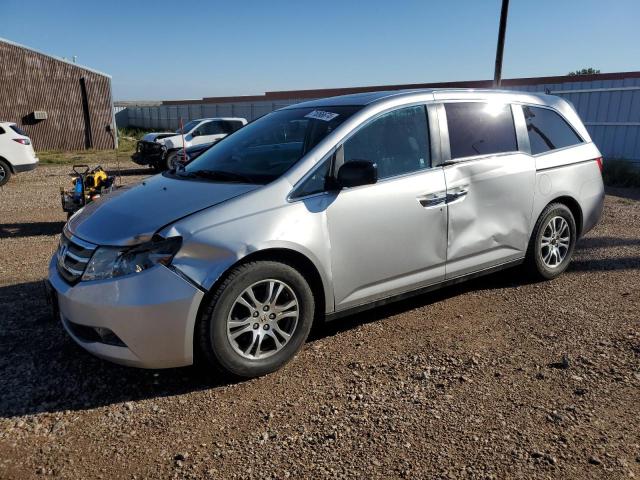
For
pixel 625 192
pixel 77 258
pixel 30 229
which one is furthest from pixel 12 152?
pixel 625 192

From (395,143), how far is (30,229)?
6.32 metres

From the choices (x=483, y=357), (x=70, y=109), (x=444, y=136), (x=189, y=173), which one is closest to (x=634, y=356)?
(x=483, y=357)

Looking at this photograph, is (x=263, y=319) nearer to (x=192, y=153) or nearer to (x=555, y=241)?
(x=555, y=241)

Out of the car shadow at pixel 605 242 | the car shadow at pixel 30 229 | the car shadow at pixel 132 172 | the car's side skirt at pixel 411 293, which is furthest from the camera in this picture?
the car shadow at pixel 132 172

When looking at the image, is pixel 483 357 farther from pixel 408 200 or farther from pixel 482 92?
pixel 482 92

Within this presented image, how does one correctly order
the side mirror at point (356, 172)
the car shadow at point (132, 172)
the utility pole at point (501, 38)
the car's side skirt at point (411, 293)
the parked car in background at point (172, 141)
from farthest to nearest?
the utility pole at point (501, 38)
the car shadow at point (132, 172)
the parked car in background at point (172, 141)
the car's side skirt at point (411, 293)
the side mirror at point (356, 172)

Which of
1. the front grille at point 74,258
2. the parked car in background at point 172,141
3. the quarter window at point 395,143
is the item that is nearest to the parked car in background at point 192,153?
the front grille at point 74,258

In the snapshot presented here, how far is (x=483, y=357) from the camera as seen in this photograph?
3.56 m

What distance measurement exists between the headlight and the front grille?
139 millimetres

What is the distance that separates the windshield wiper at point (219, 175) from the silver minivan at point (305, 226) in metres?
0.02

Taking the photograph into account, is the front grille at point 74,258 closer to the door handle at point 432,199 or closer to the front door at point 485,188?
the door handle at point 432,199

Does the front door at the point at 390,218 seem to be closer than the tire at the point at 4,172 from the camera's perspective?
Yes

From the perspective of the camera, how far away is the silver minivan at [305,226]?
118 inches

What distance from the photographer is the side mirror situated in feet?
11.1
